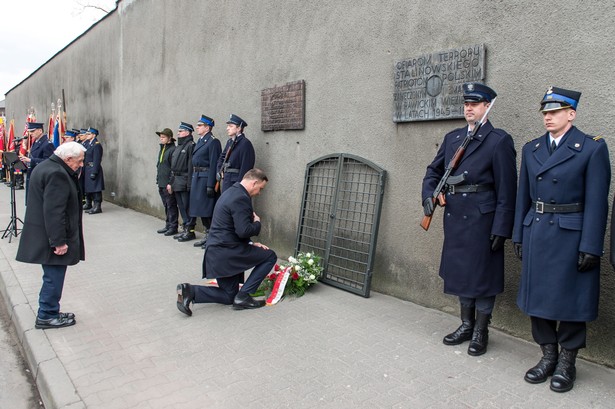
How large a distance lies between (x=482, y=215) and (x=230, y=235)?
232 cm

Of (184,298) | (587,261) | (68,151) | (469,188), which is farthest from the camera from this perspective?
(184,298)

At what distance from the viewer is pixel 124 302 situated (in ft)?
16.7

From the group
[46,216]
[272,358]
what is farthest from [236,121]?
[272,358]

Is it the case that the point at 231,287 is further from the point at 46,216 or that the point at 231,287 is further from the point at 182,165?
the point at 182,165

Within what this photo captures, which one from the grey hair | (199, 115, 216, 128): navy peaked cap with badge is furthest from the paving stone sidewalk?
(199, 115, 216, 128): navy peaked cap with badge

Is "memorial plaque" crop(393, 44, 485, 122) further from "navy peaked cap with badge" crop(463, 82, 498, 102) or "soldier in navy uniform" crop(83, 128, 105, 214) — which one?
"soldier in navy uniform" crop(83, 128, 105, 214)

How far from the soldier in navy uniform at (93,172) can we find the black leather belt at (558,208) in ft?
33.9

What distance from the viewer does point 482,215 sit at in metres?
3.62

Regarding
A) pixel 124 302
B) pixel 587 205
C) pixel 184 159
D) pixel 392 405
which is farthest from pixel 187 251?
pixel 587 205

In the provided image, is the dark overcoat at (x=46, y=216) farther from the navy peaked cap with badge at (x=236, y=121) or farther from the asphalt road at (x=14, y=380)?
the navy peaked cap with badge at (x=236, y=121)

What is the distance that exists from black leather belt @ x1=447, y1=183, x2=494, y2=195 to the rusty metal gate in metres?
1.37

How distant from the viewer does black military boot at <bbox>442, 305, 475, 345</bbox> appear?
12.7ft

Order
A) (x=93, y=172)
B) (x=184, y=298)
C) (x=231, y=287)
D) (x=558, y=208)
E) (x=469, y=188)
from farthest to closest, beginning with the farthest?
1. (x=93, y=172)
2. (x=231, y=287)
3. (x=184, y=298)
4. (x=469, y=188)
5. (x=558, y=208)

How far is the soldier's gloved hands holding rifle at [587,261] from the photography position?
299cm
